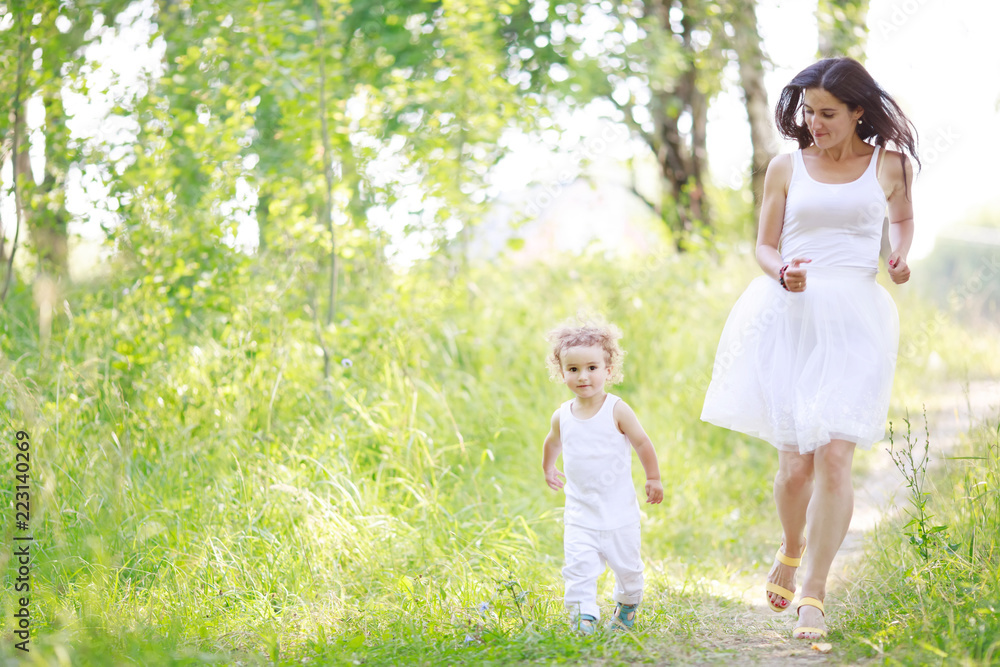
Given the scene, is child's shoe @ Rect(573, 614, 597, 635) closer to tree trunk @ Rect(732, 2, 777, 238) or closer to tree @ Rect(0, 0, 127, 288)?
tree @ Rect(0, 0, 127, 288)

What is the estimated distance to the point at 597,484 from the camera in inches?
115

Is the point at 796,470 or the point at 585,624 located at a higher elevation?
the point at 796,470

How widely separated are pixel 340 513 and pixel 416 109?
4.38 m

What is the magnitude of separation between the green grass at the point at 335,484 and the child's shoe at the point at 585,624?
0.05 metres

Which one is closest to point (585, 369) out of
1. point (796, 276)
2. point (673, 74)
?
point (796, 276)

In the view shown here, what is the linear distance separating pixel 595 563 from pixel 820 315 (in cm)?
116

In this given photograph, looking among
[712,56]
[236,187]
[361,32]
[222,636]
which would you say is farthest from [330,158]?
[712,56]

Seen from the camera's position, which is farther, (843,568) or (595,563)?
(843,568)

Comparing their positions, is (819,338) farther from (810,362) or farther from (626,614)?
(626,614)

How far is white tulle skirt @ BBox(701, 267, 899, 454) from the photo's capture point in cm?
285

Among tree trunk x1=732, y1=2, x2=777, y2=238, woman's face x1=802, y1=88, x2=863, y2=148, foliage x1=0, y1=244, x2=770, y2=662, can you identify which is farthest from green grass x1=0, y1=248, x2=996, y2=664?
tree trunk x1=732, y1=2, x2=777, y2=238

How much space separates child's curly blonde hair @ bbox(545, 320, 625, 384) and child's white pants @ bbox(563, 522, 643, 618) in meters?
0.57

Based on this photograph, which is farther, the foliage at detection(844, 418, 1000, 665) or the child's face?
the child's face

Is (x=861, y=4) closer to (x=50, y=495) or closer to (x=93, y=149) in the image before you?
(x=93, y=149)
